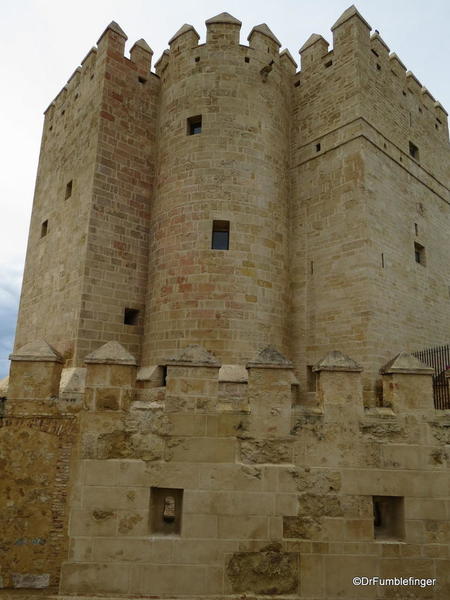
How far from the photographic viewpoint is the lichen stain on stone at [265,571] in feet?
18.0

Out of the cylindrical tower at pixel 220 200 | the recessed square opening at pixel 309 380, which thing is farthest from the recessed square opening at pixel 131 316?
the recessed square opening at pixel 309 380

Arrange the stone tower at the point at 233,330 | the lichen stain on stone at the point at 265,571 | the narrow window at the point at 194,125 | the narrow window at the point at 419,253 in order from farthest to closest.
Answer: the narrow window at the point at 419,253 < the narrow window at the point at 194,125 < the stone tower at the point at 233,330 < the lichen stain on stone at the point at 265,571

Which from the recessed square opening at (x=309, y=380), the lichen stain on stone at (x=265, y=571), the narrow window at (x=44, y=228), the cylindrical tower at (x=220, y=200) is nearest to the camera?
the lichen stain on stone at (x=265, y=571)

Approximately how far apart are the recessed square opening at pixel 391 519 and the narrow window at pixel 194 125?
1015cm

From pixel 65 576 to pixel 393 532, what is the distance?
165 inches

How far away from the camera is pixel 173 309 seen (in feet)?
36.9

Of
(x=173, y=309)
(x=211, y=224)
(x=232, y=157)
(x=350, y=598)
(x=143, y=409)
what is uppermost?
(x=232, y=157)

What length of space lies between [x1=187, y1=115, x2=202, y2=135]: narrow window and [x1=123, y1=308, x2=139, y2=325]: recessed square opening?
16.8 ft

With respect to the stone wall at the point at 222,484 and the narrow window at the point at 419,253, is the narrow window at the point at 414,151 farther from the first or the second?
the stone wall at the point at 222,484

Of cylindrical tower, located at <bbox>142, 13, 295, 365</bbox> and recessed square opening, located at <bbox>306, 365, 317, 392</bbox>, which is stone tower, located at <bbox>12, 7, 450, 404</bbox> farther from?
recessed square opening, located at <bbox>306, 365, 317, 392</bbox>

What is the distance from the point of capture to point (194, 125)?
41.5ft

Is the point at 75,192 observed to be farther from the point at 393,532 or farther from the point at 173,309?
the point at 393,532

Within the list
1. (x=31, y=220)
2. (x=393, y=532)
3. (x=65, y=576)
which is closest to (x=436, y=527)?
(x=393, y=532)

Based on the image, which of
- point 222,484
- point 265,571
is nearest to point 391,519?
point 265,571
